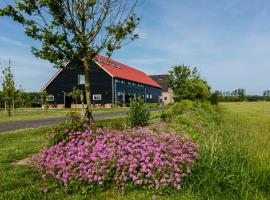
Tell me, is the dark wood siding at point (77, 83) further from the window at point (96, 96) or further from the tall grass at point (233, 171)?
the tall grass at point (233, 171)

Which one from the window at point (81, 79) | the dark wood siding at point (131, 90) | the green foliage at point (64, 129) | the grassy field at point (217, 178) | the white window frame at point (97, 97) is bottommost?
the grassy field at point (217, 178)

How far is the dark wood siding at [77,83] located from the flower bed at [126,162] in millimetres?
37813

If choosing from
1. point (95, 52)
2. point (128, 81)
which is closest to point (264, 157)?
point (95, 52)

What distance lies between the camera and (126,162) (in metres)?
4.36

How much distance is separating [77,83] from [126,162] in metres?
42.3

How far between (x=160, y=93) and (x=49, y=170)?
220ft

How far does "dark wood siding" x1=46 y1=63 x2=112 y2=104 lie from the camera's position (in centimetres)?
4350

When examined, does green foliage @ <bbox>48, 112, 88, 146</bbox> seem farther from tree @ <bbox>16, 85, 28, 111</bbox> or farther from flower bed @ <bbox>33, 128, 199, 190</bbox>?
tree @ <bbox>16, 85, 28, 111</bbox>

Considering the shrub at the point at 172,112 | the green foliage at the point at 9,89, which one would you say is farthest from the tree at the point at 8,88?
the shrub at the point at 172,112

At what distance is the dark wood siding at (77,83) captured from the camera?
43.5 metres

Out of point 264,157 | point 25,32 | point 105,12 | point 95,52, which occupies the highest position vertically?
point 105,12

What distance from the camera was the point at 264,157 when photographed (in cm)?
479

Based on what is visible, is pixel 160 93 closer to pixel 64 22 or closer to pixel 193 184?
pixel 64 22

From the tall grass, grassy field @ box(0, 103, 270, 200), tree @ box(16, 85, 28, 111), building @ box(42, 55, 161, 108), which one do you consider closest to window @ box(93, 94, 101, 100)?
building @ box(42, 55, 161, 108)
